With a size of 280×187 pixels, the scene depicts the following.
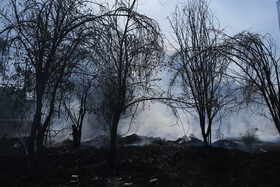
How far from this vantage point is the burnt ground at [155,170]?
5203 mm

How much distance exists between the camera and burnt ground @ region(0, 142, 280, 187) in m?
5.20

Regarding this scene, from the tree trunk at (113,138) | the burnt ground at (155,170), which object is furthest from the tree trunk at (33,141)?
the tree trunk at (113,138)

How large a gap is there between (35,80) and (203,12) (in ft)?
19.1

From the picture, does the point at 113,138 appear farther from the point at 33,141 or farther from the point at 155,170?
the point at 33,141

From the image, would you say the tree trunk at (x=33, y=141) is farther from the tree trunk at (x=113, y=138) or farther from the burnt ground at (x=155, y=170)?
the tree trunk at (x=113, y=138)

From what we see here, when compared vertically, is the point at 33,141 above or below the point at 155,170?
above

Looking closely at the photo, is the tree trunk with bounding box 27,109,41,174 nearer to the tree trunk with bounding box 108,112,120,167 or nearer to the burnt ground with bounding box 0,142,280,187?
the burnt ground with bounding box 0,142,280,187

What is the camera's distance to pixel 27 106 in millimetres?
5766

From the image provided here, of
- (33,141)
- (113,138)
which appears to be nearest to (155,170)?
(113,138)

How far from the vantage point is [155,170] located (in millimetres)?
6258

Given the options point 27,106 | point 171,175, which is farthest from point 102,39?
point 171,175

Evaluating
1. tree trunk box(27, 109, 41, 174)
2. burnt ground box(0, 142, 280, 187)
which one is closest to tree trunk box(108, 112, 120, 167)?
burnt ground box(0, 142, 280, 187)

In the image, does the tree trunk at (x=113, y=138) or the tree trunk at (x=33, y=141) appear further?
the tree trunk at (x=113, y=138)

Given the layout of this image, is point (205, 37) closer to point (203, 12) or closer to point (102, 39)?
point (203, 12)
